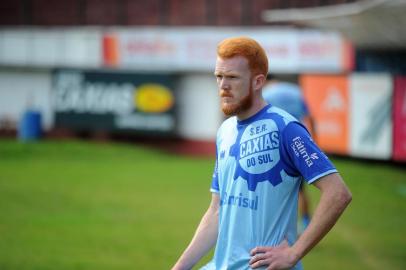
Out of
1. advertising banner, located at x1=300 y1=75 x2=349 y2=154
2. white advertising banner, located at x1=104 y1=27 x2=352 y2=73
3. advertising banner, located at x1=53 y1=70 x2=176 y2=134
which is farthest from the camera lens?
advertising banner, located at x1=53 y1=70 x2=176 y2=134

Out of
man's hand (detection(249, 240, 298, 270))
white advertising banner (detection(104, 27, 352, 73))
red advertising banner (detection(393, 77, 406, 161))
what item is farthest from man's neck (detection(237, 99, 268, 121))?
white advertising banner (detection(104, 27, 352, 73))

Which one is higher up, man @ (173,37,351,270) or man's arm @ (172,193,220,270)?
man @ (173,37,351,270)

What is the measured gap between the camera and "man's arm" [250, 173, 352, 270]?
3.76 meters

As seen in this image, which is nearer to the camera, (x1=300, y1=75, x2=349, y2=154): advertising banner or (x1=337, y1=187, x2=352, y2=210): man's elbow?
(x1=337, y1=187, x2=352, y2=210): man's elbow

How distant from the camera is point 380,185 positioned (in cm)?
1689

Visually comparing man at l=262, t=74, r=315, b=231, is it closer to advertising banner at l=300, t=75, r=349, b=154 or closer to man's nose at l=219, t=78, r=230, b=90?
man's nose at l=219, t=78, r=230, b=90

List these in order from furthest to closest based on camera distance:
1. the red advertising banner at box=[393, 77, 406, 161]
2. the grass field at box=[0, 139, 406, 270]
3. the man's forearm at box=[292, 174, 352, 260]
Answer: the red advertising banner at box=[393, 77, 406, 161] → the grass field at box=[0, 139, 406, 270] → the man's forearm at box=[292, 174, 352, 260]

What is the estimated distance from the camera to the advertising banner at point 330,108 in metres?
19.5

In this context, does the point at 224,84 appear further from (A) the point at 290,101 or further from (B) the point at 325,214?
(A) the point at 290,101

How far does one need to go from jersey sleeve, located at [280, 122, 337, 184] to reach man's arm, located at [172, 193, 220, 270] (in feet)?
1.77

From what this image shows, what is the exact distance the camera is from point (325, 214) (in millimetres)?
3760

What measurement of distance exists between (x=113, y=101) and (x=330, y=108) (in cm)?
775

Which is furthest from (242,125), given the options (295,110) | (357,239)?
(357,239)

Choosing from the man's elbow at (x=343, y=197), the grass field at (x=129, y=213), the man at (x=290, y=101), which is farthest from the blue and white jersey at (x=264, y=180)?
the man at (x=290, y=101)
